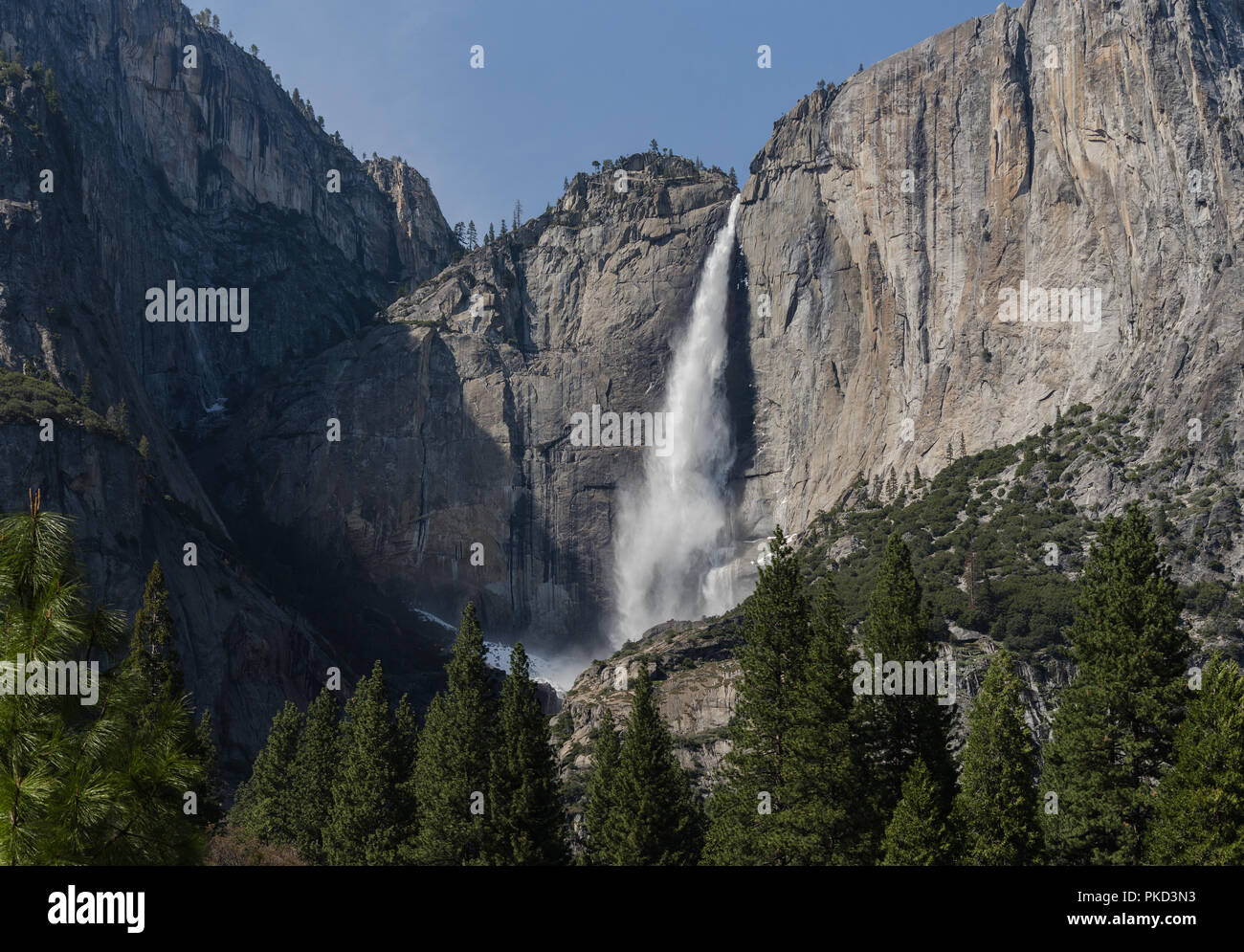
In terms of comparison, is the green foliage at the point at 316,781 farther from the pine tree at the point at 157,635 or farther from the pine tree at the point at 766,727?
the pine tree at the point at 766,727

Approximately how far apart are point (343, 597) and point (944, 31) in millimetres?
85364

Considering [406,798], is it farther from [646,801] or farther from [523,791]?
[646,801]

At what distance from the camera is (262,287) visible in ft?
462

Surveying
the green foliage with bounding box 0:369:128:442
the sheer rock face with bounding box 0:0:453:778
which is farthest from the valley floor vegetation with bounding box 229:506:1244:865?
the green foliage with bounding box 0:369:128:442

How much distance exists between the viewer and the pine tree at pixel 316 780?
1969 inches

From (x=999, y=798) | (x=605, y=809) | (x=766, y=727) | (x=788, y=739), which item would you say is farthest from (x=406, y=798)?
(x=999, y=798)

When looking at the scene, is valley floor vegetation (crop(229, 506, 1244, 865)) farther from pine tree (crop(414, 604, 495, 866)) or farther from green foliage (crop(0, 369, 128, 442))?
green foliage (crop(0, 369, 128, 442))

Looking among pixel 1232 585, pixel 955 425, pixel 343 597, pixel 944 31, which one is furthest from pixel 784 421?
pixel 1232 585

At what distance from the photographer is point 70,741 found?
44.5 ft

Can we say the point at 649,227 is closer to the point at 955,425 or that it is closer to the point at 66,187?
the point at 955,425

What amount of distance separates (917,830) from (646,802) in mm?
10597

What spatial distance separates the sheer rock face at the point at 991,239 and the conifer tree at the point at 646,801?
5408 centimetres

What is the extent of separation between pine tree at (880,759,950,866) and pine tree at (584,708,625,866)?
33.9 ft

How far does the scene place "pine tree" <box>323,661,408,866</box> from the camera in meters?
43.4
